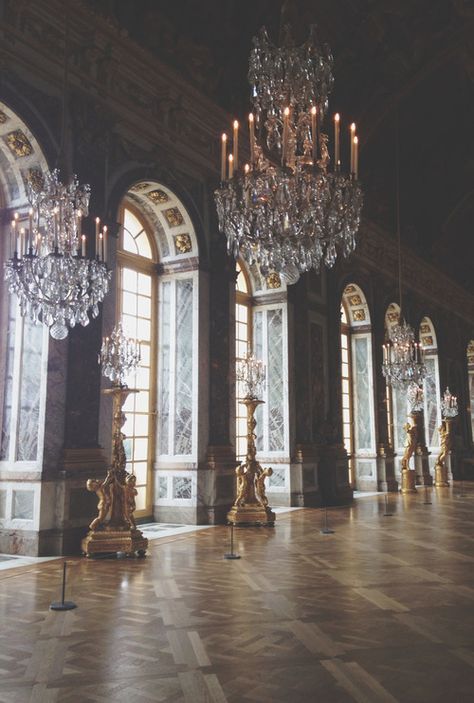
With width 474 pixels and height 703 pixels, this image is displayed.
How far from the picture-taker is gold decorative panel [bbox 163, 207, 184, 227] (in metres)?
9.75

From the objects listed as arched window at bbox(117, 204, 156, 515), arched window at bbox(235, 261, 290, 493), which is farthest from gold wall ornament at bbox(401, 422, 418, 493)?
arched window at bbox(117, 204, 156, 515)

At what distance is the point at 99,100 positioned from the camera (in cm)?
807

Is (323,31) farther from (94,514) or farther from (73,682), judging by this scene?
(73,682)

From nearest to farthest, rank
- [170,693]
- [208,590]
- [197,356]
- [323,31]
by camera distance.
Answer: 1. [170,693]
2. [208,590]
3. [197,356]
4. [323,31]

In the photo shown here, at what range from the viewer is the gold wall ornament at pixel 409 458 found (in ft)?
50.6

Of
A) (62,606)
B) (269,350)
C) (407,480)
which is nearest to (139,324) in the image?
(269,350)

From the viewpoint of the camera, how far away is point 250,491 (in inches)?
367

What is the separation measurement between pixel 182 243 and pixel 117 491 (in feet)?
14.4

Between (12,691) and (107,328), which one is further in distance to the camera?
(107,328)

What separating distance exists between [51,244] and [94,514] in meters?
3.13

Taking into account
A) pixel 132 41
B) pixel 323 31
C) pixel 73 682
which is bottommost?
pixel 73 682

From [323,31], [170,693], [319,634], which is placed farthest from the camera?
[323,31]

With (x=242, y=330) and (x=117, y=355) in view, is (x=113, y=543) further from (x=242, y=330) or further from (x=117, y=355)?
(x=242, y=330)

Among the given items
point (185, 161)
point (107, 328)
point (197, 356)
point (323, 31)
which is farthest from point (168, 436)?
point (323, 31)
